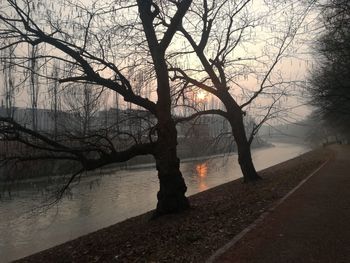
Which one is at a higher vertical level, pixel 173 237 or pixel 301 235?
pixel 301 235

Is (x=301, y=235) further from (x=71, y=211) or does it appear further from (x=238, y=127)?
(x=71, y=211)

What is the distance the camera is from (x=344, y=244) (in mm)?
6812

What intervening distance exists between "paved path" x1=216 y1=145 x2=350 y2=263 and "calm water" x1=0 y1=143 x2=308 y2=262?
6386mm

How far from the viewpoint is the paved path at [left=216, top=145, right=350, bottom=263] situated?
6297mm

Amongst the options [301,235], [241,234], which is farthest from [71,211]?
[301,235]

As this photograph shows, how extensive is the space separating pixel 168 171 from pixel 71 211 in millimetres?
10030

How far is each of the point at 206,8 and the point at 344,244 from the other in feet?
40.4

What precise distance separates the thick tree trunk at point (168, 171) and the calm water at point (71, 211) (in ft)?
9.22

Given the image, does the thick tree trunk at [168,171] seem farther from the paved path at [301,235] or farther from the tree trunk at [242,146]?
the tree trunk at [242,146]

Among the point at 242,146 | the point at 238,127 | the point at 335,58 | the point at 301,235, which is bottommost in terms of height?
the point at 301,235

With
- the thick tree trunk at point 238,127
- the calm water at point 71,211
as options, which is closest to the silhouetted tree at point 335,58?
the thick tree trunk at point 238,127

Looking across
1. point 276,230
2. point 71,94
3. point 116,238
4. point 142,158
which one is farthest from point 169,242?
point 142,158

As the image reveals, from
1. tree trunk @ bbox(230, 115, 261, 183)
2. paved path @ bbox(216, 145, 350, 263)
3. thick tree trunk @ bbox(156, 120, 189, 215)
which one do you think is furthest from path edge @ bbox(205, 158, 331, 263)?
tree trunk @ bbox(230, 115, 261, 183)

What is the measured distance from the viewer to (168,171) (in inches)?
451
